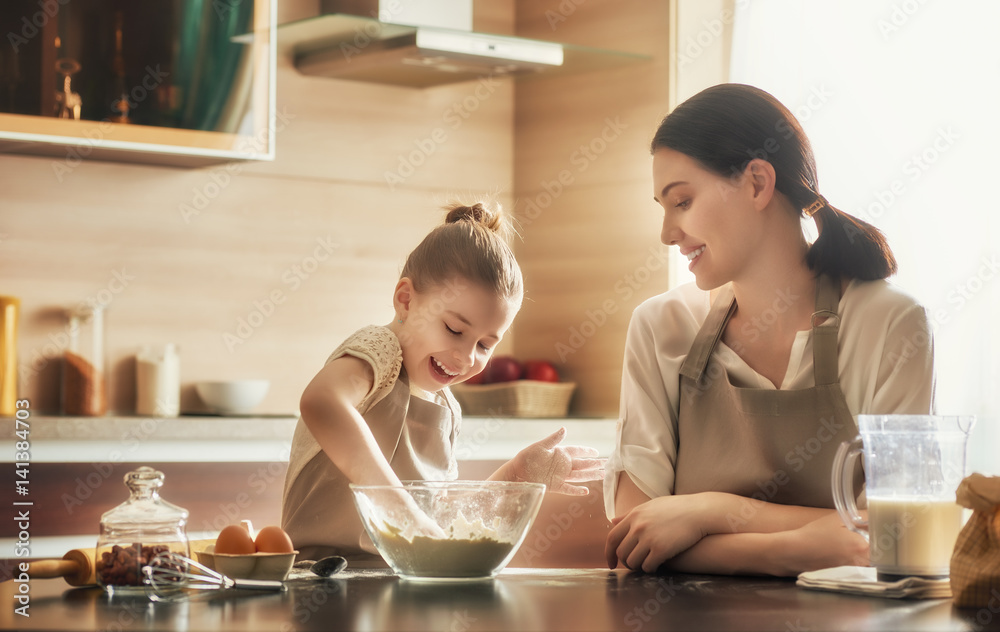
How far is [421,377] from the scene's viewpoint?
160cm

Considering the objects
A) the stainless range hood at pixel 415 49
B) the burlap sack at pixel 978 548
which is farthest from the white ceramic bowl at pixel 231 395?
the burlap sack at pixel 978 548


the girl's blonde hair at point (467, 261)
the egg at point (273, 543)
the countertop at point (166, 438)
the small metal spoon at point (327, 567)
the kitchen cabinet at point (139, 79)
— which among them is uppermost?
the kitchen cabinet at point (139, 79)

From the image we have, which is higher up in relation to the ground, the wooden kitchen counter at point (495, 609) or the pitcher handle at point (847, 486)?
the pitcher handle at point (847, 486)

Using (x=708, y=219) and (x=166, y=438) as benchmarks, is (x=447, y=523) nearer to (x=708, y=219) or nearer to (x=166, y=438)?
(x=708, y=219)

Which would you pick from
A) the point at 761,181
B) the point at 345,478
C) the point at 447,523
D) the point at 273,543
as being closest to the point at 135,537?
the point at 273,543

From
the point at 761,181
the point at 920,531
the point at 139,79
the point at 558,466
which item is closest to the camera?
the point at 920,531

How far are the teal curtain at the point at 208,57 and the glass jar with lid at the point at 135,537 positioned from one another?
186 centimetres

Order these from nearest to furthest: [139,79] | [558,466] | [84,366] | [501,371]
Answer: [558,466]
[139,79]
[84,366]
[501,371]

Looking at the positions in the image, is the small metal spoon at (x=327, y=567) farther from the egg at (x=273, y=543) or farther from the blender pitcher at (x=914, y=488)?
the blender pitcher at (x=914, y=488)

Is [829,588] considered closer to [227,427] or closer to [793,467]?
[793,467]

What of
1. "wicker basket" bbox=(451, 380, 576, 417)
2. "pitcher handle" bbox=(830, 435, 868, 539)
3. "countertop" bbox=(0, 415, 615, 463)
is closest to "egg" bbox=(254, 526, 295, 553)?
"pitcher handle" bbox=(830, 435, 868, 539)

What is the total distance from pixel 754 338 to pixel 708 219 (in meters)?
0.19

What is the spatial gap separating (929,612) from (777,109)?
2.77 feet

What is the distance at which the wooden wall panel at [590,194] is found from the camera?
3.29 m
